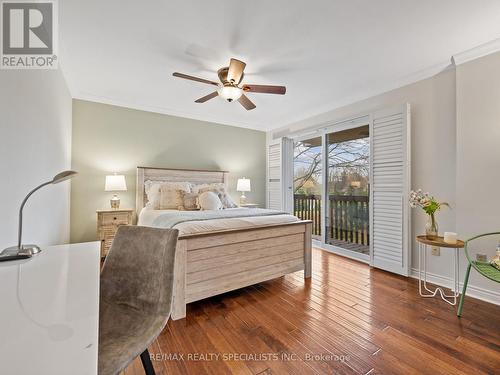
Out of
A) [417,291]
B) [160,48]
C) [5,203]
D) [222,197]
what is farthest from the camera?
[222,197]

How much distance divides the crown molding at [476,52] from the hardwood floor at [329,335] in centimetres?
248

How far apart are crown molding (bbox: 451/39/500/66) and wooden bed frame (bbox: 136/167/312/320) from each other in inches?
94.1

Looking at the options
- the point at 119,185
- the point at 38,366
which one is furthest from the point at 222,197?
the point at 38,366

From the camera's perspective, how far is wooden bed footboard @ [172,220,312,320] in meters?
2.03

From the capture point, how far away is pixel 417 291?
99.4 inches

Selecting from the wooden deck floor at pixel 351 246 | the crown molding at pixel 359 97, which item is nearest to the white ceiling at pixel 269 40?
the crown molding at pixel 359 97

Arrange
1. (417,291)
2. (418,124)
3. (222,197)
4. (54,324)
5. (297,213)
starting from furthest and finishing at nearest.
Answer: (297,213), (222,197), (418,124), (417,291), (54,324)

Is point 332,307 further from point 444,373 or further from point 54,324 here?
point 54,324

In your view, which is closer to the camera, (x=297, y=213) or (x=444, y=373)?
(x=444, y=373)

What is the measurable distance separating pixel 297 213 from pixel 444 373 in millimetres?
3592

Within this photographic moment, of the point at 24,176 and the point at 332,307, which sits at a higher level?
the point at 24,176

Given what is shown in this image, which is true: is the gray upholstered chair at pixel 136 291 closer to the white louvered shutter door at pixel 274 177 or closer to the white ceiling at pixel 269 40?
the white ceiling at pixel 269 40

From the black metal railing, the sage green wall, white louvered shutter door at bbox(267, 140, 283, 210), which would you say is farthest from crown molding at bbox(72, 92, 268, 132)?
the black metal railing

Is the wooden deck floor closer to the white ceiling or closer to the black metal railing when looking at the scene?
the black metal railing
